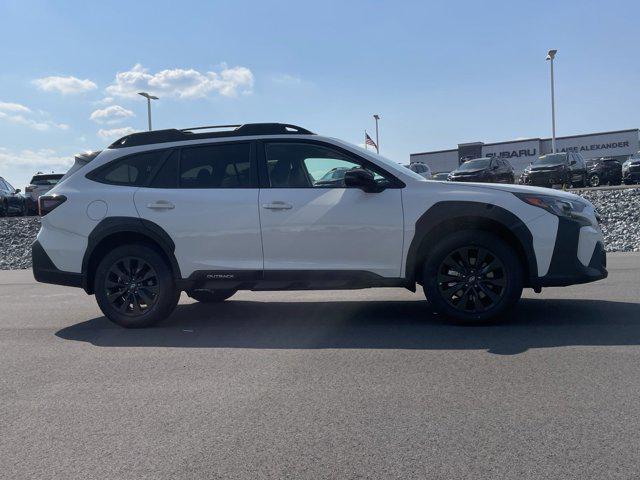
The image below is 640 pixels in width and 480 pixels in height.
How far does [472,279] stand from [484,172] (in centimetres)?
2090

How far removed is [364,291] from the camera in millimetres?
8906

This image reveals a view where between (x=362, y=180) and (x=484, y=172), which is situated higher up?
(x=484, y=172)

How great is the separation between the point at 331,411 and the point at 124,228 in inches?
137

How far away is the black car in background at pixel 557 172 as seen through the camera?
26797mm

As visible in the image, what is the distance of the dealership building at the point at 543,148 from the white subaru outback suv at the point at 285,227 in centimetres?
4848

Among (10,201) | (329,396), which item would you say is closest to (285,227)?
(329,396)

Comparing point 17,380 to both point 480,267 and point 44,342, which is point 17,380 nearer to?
point 44,342

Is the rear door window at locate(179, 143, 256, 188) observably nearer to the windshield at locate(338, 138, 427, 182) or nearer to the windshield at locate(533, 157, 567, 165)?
the windshield at locate(338, 138, 427, 182)

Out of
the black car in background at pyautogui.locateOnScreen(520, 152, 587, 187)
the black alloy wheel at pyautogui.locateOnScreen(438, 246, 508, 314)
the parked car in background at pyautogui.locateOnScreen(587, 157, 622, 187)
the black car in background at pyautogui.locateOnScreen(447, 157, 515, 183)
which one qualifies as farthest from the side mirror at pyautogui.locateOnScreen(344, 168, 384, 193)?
the parked car in background at pyautogui.locateOnScreen(587, 157, 622, 187)

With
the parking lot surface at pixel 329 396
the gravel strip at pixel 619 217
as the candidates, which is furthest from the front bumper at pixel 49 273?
the gravel strip at pixel 619 217

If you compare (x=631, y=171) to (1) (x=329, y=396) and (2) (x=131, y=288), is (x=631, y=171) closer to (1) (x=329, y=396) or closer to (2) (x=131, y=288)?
(2) (x=131, y=288)

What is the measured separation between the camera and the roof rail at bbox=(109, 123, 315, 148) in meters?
6.66

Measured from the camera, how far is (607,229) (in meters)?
15.3

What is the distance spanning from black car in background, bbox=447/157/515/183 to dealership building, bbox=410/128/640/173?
26221 mm
